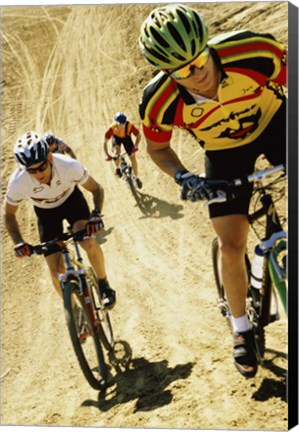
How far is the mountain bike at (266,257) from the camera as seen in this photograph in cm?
424

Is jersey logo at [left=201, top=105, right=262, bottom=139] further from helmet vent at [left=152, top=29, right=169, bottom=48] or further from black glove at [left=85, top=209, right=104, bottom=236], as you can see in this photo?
black glove at [left=85, top=209, right=104, bottom=236]

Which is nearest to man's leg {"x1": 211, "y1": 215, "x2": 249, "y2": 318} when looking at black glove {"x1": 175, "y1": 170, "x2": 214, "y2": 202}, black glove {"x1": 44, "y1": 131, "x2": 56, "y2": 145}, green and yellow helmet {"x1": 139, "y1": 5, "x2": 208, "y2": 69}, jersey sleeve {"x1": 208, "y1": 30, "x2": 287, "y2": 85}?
black glove {"x1": 175, "y1": 170, "x2": 214, "y2": 202}

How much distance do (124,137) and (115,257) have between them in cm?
104

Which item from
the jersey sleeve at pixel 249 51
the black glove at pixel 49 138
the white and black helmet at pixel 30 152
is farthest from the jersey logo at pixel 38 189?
the jersey sleeve at pixel 249 51

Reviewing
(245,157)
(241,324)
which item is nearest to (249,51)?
(245,157)

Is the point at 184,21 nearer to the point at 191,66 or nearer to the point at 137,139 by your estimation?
the point at 191,66

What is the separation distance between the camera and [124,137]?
598 centimetres

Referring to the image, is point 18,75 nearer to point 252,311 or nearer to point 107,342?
point 107,342

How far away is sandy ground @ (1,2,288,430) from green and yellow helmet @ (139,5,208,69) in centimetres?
160

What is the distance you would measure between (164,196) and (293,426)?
84.9 inches

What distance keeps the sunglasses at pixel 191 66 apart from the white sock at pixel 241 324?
1.79 m

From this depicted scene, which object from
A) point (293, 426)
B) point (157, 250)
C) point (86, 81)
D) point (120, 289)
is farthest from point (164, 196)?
point (293, 426)

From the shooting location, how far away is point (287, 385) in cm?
511

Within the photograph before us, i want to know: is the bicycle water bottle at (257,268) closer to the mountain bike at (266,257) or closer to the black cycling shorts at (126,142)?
the mountain bike at (266,257)
